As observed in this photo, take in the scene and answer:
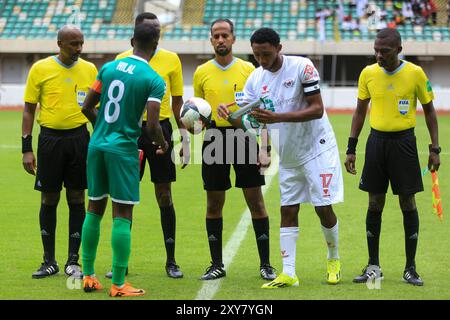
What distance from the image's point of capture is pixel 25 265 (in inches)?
323

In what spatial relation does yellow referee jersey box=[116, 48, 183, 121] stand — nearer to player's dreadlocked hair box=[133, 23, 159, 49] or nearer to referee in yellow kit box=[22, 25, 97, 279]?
referee in yellow kit box=[22, 25, 97, 279]

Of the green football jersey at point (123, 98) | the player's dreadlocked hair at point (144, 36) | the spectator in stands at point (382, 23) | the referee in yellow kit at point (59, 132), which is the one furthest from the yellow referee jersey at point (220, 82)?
the spectator in stands at point (382, 23)

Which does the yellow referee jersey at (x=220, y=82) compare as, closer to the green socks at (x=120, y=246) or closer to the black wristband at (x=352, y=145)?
the black wristband at (x=352, y=145)

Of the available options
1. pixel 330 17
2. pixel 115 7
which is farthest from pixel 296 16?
pixel 115 7

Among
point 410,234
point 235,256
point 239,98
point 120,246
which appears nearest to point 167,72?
point 239,98

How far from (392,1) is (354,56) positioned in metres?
5.31

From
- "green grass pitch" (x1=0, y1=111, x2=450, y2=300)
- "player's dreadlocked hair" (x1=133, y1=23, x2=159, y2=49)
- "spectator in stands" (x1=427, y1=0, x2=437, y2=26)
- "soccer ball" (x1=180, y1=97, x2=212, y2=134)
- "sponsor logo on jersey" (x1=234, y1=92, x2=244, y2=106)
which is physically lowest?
"green grass pitch" (x1=0, y1=111, x2=450, y2=300)

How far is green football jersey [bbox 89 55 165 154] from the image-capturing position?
6.70 metres

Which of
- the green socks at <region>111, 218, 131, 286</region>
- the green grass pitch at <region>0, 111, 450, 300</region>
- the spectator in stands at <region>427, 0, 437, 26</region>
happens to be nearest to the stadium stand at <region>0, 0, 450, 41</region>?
the spectator in stands at <region>427, 0, 437, 26</region>

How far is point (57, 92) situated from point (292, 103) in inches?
85.4

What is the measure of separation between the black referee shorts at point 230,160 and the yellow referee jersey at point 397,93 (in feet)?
3.83

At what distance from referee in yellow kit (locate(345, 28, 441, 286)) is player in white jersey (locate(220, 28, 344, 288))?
0.41m

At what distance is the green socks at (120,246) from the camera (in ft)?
22.2

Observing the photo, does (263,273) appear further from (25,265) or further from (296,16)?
(296,16)
